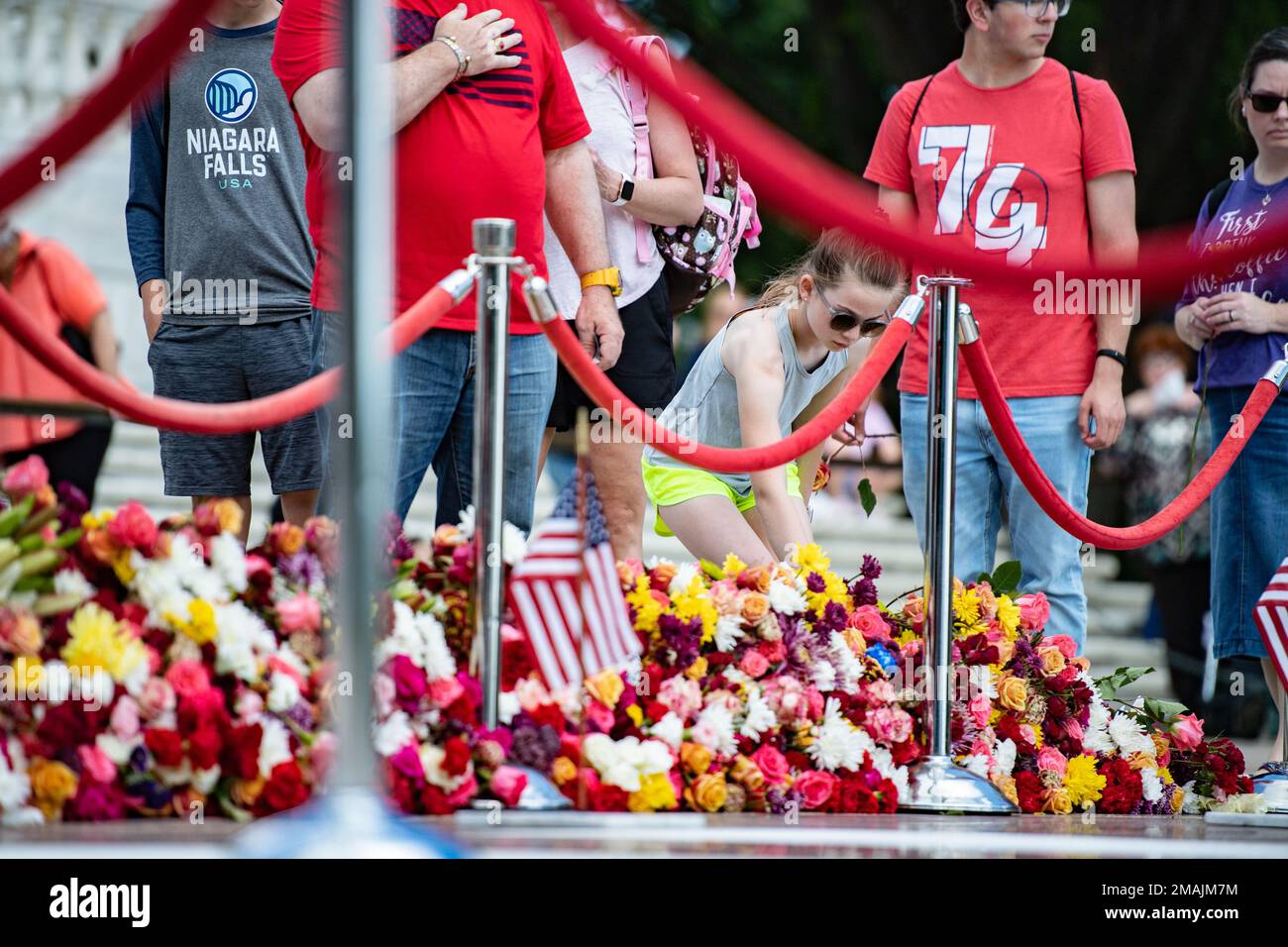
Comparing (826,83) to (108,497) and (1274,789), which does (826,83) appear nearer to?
(108,497)

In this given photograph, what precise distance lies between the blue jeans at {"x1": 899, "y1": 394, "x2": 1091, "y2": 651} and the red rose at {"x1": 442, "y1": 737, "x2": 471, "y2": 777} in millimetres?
1769

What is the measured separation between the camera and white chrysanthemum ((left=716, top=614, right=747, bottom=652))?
407 cm

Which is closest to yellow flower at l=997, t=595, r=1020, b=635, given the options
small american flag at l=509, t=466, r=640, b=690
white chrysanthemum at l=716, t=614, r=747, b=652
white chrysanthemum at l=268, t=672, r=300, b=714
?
white chrysanthemum at l=716, t=614, r=747, b=652

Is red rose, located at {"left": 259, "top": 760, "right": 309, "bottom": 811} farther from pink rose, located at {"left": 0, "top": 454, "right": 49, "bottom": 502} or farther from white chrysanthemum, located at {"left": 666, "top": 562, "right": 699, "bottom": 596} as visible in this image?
white chrysanthemum, located at {"left": 666, "top": 562, "right": 699, "bottom": 596}

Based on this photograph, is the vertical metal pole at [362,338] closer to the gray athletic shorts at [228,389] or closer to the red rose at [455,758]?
the red rose at [455,758]

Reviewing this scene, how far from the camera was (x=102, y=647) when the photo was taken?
3270 mm

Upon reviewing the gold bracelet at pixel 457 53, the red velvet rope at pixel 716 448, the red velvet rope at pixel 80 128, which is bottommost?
the red velvet rope at pixel 716 448

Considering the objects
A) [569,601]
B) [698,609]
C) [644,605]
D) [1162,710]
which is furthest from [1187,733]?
[569,601]

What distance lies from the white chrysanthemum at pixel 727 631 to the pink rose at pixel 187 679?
1202 millimetres

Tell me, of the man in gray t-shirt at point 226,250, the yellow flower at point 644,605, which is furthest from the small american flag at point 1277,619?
the man in gray t-shirt at point 226,250

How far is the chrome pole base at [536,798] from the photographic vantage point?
11.4 feet

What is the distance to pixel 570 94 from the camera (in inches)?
170

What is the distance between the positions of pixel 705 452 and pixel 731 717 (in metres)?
0.58
